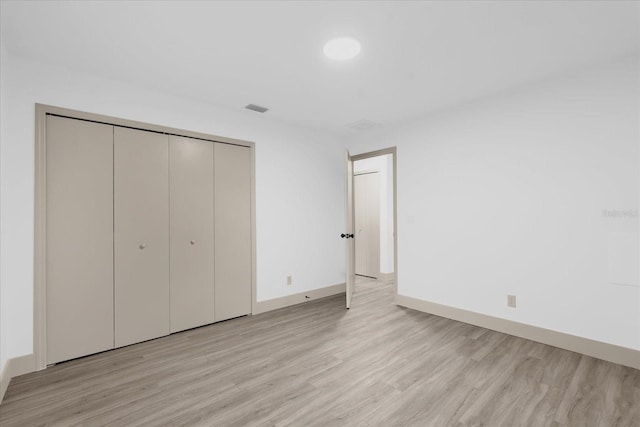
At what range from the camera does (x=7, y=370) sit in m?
2.11

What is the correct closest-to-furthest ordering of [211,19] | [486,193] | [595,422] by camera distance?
[595,422] → [211,19] → [486,193]

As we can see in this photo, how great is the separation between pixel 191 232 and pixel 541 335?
3687mm

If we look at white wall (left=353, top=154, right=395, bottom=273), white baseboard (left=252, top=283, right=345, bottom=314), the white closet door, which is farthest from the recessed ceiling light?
the white closet door

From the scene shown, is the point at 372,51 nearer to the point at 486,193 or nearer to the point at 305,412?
the point at 486,193

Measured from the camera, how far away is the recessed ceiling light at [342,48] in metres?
2.13

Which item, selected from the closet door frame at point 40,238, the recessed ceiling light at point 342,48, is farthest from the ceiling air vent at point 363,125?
the closet door frame at point 40,238

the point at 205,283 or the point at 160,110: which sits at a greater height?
the point at 160,110

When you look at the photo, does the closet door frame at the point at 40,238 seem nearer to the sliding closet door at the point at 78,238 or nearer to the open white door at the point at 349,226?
Answer: the sliding closet door at the point at 78,238

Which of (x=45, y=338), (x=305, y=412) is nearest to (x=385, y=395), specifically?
(x=305, y=412)

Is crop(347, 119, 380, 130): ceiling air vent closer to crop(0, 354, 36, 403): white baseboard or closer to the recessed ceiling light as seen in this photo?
the recessed ceiling light

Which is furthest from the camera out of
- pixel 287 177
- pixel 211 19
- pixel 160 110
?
pixel 287 177

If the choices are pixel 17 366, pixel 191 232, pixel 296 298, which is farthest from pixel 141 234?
pixel 296 298

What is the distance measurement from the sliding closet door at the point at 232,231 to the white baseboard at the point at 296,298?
184 millimetres

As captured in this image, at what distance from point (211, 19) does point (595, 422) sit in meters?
3.44
